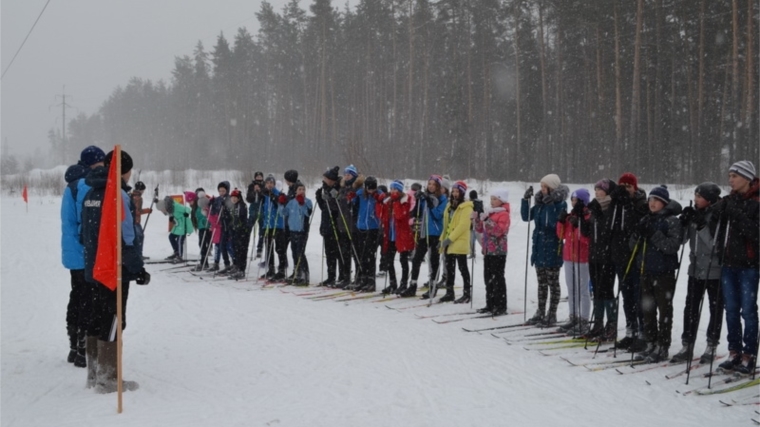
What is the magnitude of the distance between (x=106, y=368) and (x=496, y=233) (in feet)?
17.1

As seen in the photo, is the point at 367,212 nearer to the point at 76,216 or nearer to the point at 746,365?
the point at 76,216

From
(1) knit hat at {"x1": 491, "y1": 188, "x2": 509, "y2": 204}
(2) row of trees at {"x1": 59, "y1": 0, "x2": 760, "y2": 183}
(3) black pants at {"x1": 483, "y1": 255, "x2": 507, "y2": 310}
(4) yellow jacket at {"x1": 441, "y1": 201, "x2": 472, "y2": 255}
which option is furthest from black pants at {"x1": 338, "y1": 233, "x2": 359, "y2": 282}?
(2) row of trees at {"x1": 59, "y1": 0, "x2": 760, "y2": 183}

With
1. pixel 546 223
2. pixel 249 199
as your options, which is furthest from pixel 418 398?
pixel 249 199

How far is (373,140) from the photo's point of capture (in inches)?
1751

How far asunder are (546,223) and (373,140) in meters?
37.4

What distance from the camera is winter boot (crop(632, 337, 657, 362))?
6.12 m

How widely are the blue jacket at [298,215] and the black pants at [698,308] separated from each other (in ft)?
22.3

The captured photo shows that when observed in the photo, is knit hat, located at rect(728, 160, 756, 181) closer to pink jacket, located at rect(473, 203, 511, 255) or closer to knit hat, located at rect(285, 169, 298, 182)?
pink jacket, located at rect(473, 203, 511, 255)

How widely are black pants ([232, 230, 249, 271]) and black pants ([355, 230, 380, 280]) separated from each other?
9.81 feet

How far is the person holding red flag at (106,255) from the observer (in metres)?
4.89

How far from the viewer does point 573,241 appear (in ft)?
23.9

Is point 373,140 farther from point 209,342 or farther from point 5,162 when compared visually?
point 5,162

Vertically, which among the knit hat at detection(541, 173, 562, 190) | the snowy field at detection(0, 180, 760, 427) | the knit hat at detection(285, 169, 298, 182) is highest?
the knit hat at detection(285, 169, 298, 182)

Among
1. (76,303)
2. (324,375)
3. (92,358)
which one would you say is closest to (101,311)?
(92,358)
